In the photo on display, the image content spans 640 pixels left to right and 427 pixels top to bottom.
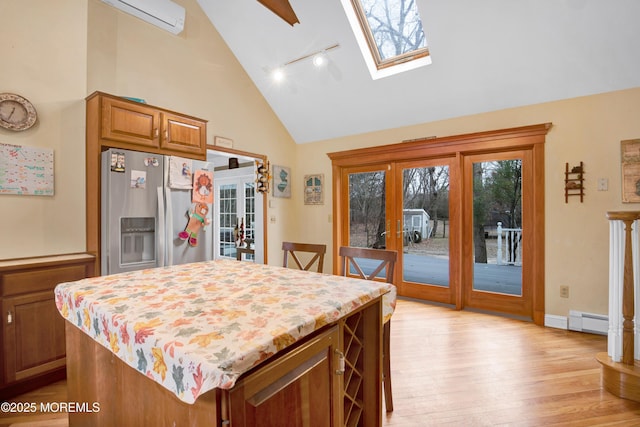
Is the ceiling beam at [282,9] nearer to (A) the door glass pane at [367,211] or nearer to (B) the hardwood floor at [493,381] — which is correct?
(A) the door glass pane at [367,211]

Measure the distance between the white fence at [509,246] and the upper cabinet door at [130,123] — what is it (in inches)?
149

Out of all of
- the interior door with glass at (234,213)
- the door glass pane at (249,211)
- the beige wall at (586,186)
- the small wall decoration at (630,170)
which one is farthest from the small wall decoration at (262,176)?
the small wall decoration at (630,170)

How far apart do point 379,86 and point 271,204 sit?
2262 millimetres

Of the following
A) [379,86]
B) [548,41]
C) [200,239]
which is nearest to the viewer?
[548,41]

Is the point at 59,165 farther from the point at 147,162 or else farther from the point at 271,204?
the point at 271,204

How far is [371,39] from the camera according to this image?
3.38 meters

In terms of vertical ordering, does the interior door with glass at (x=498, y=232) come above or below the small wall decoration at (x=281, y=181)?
below

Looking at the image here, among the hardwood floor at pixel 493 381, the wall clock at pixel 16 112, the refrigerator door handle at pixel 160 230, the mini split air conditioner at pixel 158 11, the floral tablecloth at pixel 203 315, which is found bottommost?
the hardwood floor at pixel 493 381

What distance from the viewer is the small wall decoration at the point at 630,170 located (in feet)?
8.74

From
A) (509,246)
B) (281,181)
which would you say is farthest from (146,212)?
(509,246)

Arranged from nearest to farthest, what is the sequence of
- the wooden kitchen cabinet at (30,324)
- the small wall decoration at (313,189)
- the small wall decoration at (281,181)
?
the wooden kitchen cabinet at (30,324) → the small wall decoration at (281,181) → the small wall decoration at (313,189)

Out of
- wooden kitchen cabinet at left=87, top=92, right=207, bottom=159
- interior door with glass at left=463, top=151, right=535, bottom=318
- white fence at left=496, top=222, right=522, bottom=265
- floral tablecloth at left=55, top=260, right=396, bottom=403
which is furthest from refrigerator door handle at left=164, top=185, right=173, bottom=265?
white fence at left=496, top=222, right=522, bottom=265

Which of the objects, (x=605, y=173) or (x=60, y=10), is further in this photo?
(x=605, y=173)

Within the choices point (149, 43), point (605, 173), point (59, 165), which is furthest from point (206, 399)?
point (605, 173)
